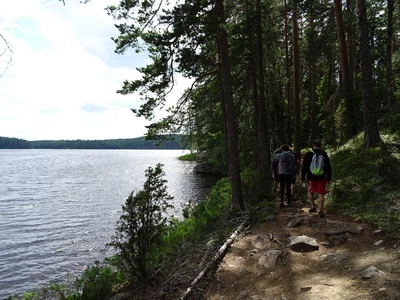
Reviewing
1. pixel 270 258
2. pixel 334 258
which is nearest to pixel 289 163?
pixel 270 258

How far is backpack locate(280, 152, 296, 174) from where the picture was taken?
823 cm

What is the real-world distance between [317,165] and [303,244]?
2.35m

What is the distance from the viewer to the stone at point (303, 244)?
5.15m

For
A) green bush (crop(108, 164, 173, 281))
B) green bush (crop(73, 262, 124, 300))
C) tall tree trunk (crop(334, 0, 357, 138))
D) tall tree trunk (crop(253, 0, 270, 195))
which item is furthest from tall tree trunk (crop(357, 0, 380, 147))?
green bush (crop(73, 262, 124, 300))

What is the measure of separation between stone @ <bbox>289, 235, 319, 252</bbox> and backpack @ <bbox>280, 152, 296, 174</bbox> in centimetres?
310

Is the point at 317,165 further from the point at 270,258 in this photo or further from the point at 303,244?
the point at 270,258

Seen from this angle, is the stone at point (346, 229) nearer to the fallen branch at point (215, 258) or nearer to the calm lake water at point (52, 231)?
the fallen branch at point (215, 258)

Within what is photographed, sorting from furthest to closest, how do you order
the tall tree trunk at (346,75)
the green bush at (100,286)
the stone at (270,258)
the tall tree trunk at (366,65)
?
the tall tree trunk at (346,75) → the tall tree trunk at (366,65) → the green bush at (100,286) → the stone at (270,258)

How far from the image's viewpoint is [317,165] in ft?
22.4

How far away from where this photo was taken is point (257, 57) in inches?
478

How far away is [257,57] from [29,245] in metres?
13.4

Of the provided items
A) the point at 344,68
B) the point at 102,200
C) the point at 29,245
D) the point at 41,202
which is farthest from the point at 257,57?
the point at 41,202

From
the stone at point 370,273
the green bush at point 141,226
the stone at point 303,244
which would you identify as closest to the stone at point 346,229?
the stone at point 303,244

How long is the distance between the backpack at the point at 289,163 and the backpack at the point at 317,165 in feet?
4.28
